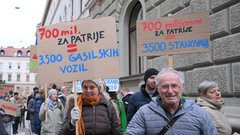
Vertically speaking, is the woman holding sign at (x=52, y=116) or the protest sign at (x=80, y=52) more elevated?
the protest sign at (x=80, y=52)

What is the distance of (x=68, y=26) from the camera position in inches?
186

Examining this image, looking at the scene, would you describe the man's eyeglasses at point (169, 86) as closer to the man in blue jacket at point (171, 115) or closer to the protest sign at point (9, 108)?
the man in blue jacket at point (171, 115)

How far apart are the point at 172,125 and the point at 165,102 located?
0.19m

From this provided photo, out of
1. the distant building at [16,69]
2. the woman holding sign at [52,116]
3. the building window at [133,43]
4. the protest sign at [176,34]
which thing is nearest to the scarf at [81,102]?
the protest sign at [176,34]

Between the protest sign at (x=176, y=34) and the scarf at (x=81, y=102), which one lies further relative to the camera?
the protest sign at (x=176, y=34)

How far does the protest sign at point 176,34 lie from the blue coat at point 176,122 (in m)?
2.27

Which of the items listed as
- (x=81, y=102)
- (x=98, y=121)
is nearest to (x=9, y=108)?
(x=81, y=102)

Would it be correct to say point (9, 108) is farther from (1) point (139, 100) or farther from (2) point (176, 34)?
(2) point (176, 34)

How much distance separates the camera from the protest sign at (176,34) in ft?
17.0

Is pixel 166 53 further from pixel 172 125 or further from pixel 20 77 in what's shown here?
pixel 20 77

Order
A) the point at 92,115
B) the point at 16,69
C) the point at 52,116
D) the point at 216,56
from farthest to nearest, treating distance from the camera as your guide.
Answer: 1. the point at 16,69
2. the point at 52,116
3. the point at 216,56
4. the point at 92,115

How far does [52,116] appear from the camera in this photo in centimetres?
718

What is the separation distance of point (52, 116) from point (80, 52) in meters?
2.86

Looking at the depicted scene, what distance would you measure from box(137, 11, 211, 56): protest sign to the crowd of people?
0.51m
